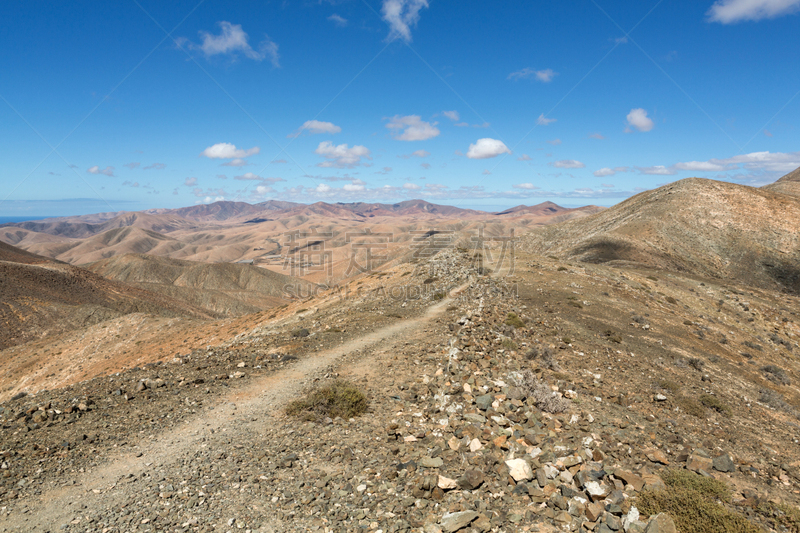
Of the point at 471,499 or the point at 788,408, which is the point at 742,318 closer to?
the point at 788,408

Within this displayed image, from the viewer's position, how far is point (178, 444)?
935 centimetres

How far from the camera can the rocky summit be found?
21.6 ft

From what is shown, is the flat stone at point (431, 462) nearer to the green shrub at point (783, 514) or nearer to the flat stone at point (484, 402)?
the flat stone at point (484, 402)

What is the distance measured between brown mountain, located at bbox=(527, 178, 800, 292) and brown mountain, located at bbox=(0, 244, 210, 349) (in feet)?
270

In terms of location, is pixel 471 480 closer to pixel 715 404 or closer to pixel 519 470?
pixel 519 470

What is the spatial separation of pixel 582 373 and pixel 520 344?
267 cm

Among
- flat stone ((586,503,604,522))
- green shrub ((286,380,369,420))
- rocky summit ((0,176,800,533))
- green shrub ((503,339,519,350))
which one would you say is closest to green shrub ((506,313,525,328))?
rocky summit ((0,176,800,533))

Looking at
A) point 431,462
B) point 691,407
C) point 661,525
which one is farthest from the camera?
point 691,407

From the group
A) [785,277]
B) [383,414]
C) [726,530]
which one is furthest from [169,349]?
[785,277]

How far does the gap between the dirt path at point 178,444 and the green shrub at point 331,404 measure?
92 cm

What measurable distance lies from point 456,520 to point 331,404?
5631 mm

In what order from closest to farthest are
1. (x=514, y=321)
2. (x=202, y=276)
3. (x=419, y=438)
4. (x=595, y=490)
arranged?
(x=595, y=490) → (x=419, y=438) → (x=514, y=321) → (x=202, y=276)

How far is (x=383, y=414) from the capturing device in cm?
1052

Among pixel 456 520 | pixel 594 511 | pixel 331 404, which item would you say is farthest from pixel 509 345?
pixel 456 520
